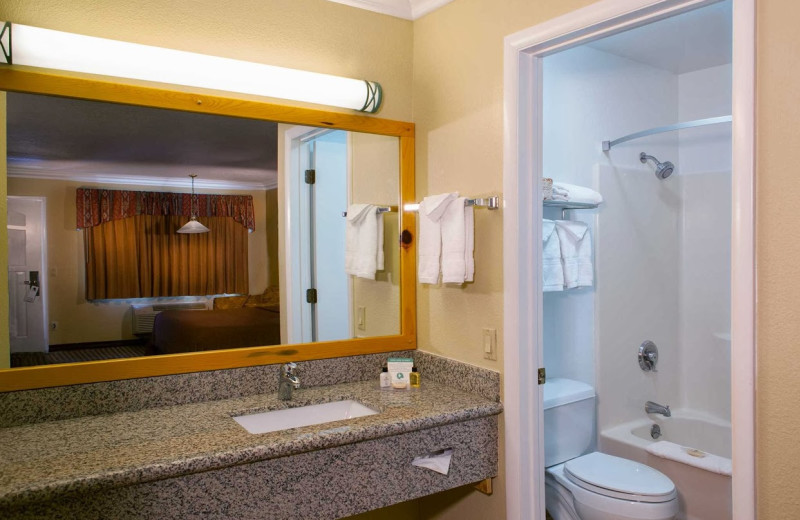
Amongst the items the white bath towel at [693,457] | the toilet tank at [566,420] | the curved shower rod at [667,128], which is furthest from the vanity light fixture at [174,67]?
the white bath towel at [693,457]

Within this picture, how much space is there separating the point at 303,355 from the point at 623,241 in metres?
1.88

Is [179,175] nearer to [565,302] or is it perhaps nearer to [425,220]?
[425,220]

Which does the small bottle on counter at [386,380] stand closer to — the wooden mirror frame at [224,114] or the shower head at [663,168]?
the wooden mirror frame at [224,114]

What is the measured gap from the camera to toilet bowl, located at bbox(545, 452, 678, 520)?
231 centimetres

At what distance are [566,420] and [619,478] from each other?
0.36 metres

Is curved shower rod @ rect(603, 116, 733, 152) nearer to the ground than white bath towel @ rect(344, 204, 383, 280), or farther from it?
farther from it

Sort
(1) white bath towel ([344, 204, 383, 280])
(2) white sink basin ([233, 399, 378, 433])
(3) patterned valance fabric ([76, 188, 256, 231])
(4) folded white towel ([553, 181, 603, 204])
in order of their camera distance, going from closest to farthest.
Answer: (3) patterned valance fabric ([76, 188, 256, 231]), (2) white sink basin ([233, 399, 378, 433]), (1) white bath towel ([344, 204, 383, 280]), (4) folded white towel ([553, 181, 603, 204])

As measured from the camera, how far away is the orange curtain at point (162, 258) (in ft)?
5.88

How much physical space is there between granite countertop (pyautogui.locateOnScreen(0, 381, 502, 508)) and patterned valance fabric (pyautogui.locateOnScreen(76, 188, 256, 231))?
1.97ft

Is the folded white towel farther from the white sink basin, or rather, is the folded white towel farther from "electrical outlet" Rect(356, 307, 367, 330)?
the white sink basin

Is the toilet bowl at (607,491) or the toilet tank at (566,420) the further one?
the toilet tank at (566,420)

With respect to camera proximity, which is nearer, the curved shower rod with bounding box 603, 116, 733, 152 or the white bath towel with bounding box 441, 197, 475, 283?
the white bath towel with bounding box 441, 197, 475, 283

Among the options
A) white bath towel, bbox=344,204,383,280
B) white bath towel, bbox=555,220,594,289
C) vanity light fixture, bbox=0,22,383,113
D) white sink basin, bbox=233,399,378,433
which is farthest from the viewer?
white bath towel, bbox=555,220,594,289

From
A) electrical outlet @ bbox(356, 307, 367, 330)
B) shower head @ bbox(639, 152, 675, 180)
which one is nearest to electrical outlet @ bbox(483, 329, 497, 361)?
electrical outlet @ bbox(356, 307, 367, 330)
